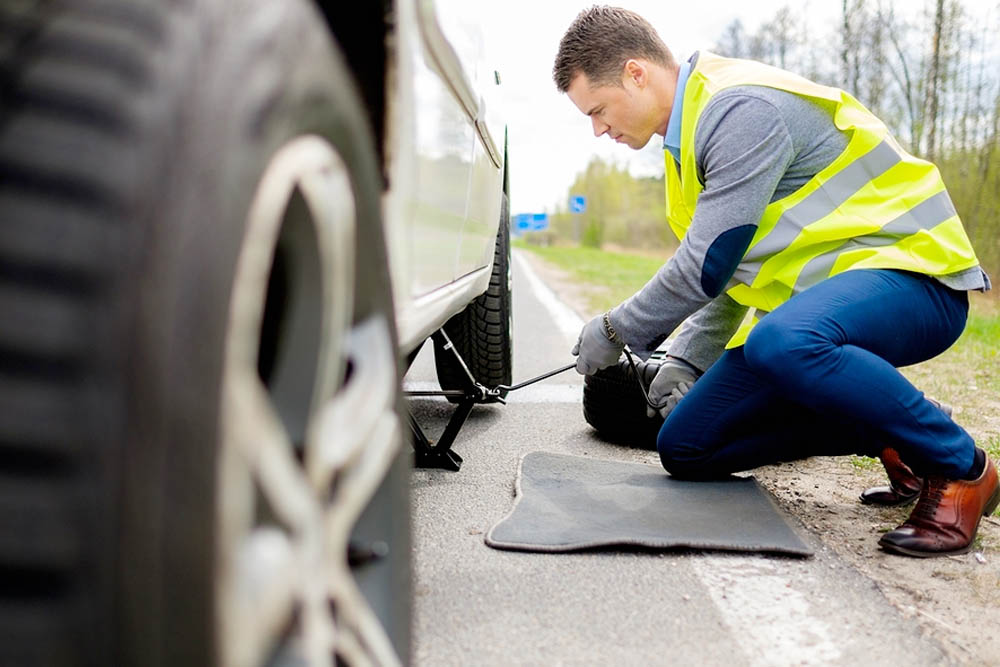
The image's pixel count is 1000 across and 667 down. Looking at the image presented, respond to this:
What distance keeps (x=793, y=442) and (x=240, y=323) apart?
91.5 inches

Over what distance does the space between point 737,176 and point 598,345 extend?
0.65 meters

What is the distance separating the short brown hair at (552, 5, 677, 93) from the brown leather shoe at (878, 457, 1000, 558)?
4.61 ft

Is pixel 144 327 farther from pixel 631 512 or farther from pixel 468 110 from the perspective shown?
pixel 631 512

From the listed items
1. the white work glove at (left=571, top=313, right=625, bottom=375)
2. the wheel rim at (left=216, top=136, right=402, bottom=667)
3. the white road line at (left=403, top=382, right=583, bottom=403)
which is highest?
the wheel rim at (left=216, top=136, right=402, bottom=667)

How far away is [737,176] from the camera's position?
247cm

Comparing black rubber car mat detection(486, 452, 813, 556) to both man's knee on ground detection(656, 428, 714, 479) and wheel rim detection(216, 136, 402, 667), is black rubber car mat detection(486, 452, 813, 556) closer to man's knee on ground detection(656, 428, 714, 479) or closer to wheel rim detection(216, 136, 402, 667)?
man's knee on ground detection(656, 428, 714, 479)

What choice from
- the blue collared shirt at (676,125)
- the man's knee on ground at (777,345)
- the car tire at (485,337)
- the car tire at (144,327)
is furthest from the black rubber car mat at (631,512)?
the car tire at (144,327)

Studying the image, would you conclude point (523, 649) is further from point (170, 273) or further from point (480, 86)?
point (480, 86)

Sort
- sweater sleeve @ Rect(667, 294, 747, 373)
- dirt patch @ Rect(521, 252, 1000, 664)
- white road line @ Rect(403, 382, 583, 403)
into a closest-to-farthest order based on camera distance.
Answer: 1. dirt patch @ Rect(521, 252, 1000, 664)
2. sweater sleeve @ Rect(667, 294, 747, 373)
3. white road line @ Rect(403, 382, 583, 403)

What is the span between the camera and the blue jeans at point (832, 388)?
2.30 m

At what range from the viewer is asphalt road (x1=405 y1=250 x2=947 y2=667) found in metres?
1.64

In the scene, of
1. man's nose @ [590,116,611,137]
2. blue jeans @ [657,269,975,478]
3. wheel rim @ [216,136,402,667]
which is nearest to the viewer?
wheel rim @ [216,136,402,667]

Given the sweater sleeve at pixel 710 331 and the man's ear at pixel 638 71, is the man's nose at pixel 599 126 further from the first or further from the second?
the sweater sleeve at pixel 710 331

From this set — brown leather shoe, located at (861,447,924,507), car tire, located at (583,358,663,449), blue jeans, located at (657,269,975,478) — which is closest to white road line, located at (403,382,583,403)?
car tire, located at (583,358,663,449)
